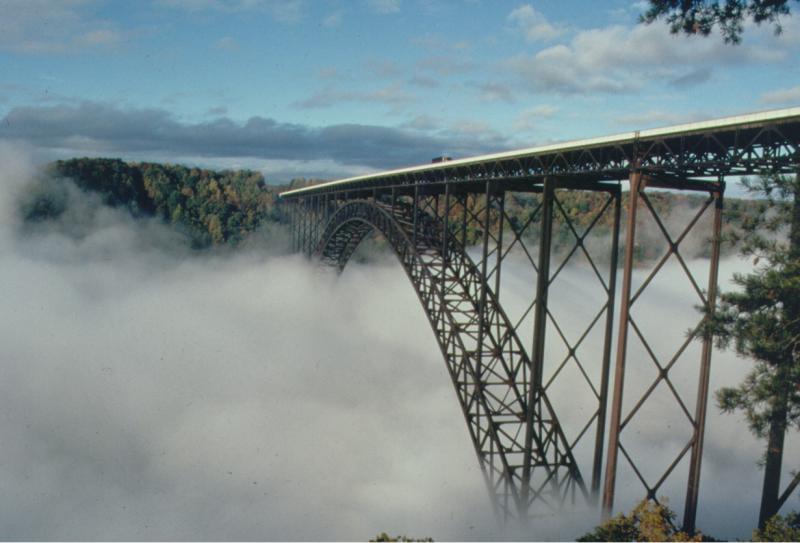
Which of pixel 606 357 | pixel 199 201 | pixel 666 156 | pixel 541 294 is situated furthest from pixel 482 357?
pixel 199 201

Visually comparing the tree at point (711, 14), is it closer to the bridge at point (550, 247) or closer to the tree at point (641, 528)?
the bridge at point (550, 247)

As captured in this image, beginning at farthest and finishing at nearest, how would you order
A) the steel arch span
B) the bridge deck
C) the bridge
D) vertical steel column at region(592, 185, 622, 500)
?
the steel arch span → vertical steel column at region(592, 185, 622, 500) → the bridge → the bridge deck

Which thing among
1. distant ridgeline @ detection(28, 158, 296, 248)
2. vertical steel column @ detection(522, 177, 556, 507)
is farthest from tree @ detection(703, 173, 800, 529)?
distant ridgeline @ detection(28, 158, 296, 248)

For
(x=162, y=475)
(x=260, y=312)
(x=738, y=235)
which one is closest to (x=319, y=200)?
(x=162, y=475)

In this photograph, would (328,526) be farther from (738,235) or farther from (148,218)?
(148,218)

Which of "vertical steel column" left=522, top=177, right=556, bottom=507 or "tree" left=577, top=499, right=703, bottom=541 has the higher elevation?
"vertical steel column" left=522, top=177, right=556, bottom=507

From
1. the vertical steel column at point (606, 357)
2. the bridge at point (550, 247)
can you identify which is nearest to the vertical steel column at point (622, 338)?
the bridge at point (550, 247)

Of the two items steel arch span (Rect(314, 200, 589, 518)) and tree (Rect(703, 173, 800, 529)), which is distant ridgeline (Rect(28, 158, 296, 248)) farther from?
tree (Rect(703, 173, 800, 529))
